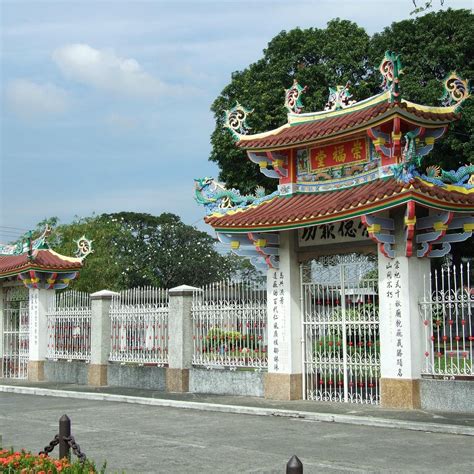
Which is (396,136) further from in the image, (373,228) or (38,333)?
(38,333)

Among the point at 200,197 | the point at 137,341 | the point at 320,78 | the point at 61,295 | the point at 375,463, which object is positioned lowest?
the point at 375,463

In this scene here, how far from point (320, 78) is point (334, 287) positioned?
15.4 m

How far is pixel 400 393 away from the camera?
44.9 ft

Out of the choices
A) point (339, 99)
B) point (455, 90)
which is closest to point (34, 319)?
point (339, 99)

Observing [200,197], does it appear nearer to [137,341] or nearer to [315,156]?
[315,156]

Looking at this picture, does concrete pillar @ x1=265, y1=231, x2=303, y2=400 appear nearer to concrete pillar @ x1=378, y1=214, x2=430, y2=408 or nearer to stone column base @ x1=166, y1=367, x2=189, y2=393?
concrete pillar @ x1=378, y1=214, x2=430, y2=408

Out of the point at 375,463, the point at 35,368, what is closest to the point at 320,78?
the point at 35,368

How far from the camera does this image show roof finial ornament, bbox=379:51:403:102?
13734 mm

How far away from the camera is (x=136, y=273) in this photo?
4950 centimetres

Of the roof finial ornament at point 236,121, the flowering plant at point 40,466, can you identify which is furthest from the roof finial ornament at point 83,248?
the flowering plant at point 40,466

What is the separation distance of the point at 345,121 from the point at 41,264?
421 inches

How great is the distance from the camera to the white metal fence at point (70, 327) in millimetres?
20891

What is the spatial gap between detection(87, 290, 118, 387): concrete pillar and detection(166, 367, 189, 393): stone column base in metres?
2.81

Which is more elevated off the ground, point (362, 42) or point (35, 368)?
point (362, 42)
